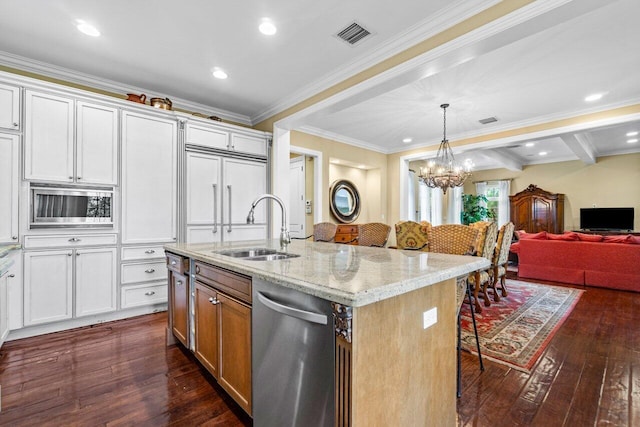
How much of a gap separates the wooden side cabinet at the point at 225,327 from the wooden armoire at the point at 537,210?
9213mm

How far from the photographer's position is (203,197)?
3781mm

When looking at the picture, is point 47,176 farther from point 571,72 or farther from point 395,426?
point 571,72

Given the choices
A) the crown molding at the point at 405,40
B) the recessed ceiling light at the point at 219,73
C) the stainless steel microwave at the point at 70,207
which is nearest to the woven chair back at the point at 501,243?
the crown molding at the point at 405,40

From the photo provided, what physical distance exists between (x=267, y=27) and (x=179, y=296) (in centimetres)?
237

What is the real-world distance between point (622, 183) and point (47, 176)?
1122cm

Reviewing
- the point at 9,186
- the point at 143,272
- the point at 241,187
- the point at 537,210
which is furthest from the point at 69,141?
the point at 537,210

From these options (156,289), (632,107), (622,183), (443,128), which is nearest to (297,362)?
(156,289)

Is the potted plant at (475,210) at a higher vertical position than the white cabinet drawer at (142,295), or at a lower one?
higher

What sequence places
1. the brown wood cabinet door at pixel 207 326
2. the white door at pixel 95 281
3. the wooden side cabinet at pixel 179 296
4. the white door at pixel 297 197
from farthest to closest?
1. the white door at pixel 297 197
2. the white door at pixel 95 281
3. the wooden side cabinet at pixel 179 296
4. the brown wood cabinet door at pixel 207 326

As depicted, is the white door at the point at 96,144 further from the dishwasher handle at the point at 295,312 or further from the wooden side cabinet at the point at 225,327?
the dishwasher handle at the point at 295,312

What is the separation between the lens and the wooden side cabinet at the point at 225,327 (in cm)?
150

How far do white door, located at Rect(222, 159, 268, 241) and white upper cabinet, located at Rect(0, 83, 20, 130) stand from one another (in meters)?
1.97

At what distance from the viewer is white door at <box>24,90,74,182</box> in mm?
2734

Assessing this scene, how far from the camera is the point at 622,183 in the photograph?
737 cm
